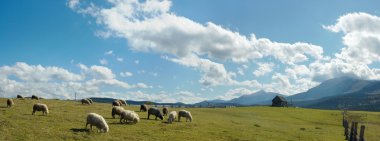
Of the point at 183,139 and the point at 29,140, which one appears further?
the point at 183,139

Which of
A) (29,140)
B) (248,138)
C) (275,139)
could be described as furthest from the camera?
(275,139)

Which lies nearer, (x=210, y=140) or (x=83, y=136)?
(x=83, y=136)

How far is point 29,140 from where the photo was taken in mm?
26984

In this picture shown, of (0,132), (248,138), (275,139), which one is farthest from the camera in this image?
(275,139)

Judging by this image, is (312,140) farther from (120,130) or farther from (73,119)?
(73,119)

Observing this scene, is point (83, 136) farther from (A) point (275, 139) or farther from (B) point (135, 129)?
(A) point (275, 139)

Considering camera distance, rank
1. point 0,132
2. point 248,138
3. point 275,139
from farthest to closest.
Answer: point 275,139 < point 248,138 < point 0,132

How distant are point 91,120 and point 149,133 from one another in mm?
5640

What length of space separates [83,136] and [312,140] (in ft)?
87.6

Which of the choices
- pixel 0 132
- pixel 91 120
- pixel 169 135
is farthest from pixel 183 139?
pixel 0 132

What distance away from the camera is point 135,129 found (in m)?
38.0

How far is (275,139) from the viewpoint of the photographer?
1646 inches

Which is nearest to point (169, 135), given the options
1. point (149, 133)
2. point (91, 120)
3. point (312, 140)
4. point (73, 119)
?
point (149, 133)

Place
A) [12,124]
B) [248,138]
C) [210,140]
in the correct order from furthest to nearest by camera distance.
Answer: [248,138] → [210,140] → [12,124]
